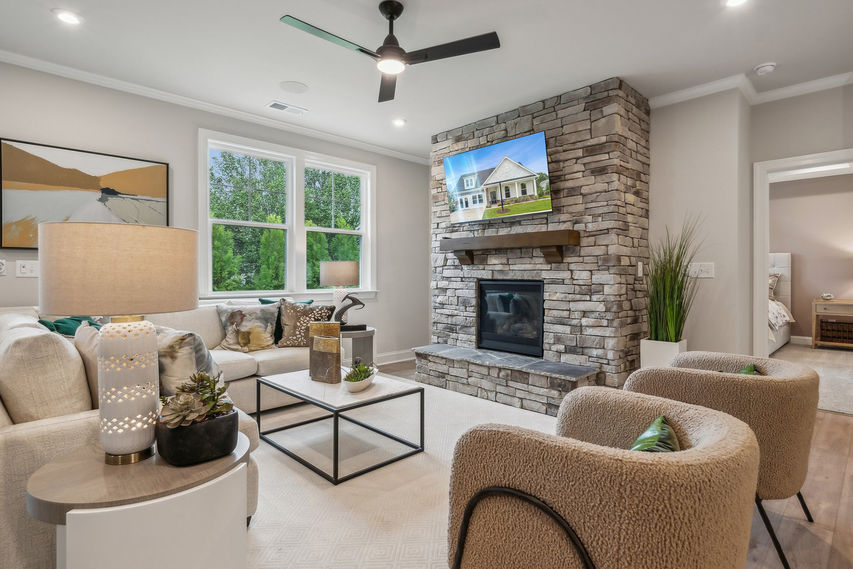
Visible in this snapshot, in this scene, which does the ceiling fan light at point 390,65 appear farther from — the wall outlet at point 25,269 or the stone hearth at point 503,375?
the wall outlet at point 25,269

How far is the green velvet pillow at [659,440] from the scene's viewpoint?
100 centimetres

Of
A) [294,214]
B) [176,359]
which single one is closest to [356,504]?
[176,359]

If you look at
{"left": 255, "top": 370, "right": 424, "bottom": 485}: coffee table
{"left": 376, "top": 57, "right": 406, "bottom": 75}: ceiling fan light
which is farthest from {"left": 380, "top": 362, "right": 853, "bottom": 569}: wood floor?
{"left": 376, "top": 57, "right": 406, "bottom": 75}: ceiling fan light

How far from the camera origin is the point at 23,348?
54.9 inches

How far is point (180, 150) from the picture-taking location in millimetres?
3830

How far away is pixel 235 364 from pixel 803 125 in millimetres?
4710

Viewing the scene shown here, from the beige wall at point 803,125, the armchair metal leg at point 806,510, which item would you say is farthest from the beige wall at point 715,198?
the armchair metal leg at point 806,510

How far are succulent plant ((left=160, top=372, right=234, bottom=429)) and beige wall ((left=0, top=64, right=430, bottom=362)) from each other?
2.87 meters

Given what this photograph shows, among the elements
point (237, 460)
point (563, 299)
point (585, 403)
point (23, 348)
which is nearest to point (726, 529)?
point (585, 403)

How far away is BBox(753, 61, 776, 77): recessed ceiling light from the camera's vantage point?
10.2ft

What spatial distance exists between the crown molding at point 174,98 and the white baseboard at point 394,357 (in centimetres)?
246

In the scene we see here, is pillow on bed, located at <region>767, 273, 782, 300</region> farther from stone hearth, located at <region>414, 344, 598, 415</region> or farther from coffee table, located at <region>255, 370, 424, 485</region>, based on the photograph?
coffee table, located at <region>255, 370, 424, 485</region>

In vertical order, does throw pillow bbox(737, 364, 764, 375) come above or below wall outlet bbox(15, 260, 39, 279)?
below

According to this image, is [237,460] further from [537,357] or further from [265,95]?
[265,95]
